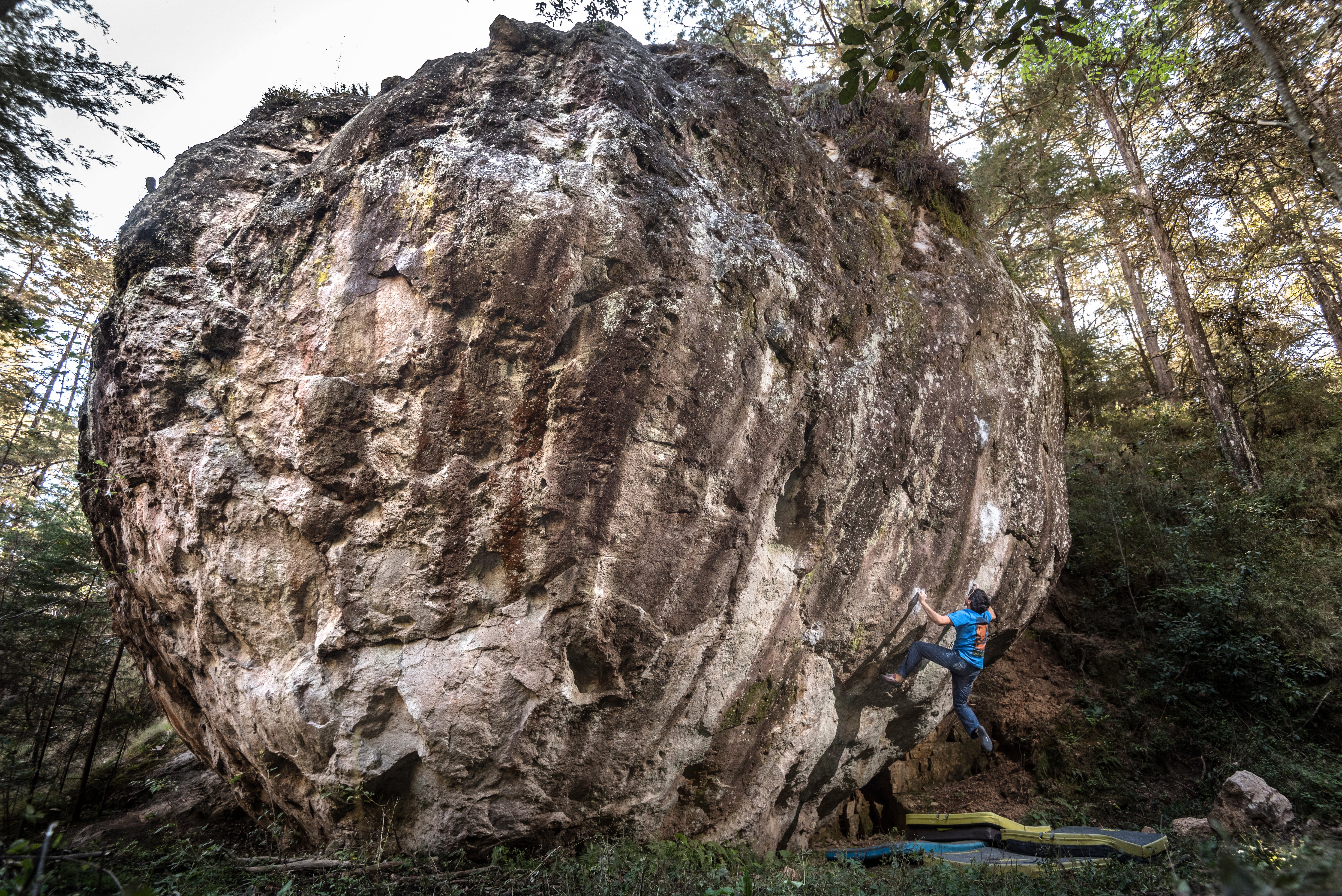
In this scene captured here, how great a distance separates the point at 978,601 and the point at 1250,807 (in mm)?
3305

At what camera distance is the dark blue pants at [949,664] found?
6.96 meters

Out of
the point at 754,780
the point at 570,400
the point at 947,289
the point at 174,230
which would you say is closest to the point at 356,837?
the point at 754,780

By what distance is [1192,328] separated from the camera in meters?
11.5

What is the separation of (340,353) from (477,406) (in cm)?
126

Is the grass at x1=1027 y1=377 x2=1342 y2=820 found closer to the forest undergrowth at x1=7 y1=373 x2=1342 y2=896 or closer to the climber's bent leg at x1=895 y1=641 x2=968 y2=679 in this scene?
the forest undergrowth at x1=7 y1=373 x2=1342 y2=896

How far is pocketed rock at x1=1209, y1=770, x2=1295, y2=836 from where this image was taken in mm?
6320

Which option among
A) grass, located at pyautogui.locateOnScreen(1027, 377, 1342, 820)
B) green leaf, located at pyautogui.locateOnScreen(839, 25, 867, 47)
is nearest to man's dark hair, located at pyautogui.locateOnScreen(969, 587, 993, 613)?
grass, located at pyautogui.locateOnScreen(1027, 377, 1342, 820)

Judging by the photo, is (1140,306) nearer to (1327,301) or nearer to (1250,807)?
(1327,301)

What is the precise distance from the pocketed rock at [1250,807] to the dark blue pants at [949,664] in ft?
8.06

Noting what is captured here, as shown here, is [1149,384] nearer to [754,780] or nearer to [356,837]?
[754,780]

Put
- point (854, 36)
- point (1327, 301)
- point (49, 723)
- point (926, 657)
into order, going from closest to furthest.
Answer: point (854, 36)
point (926, 657)
point (49, 723)
point (1327, 301)

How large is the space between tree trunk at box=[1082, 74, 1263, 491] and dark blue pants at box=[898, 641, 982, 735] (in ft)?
22.7

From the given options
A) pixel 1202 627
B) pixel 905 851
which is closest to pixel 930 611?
pixel 905 851

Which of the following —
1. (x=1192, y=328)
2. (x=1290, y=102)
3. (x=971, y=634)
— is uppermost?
(x=1290, y=102)
